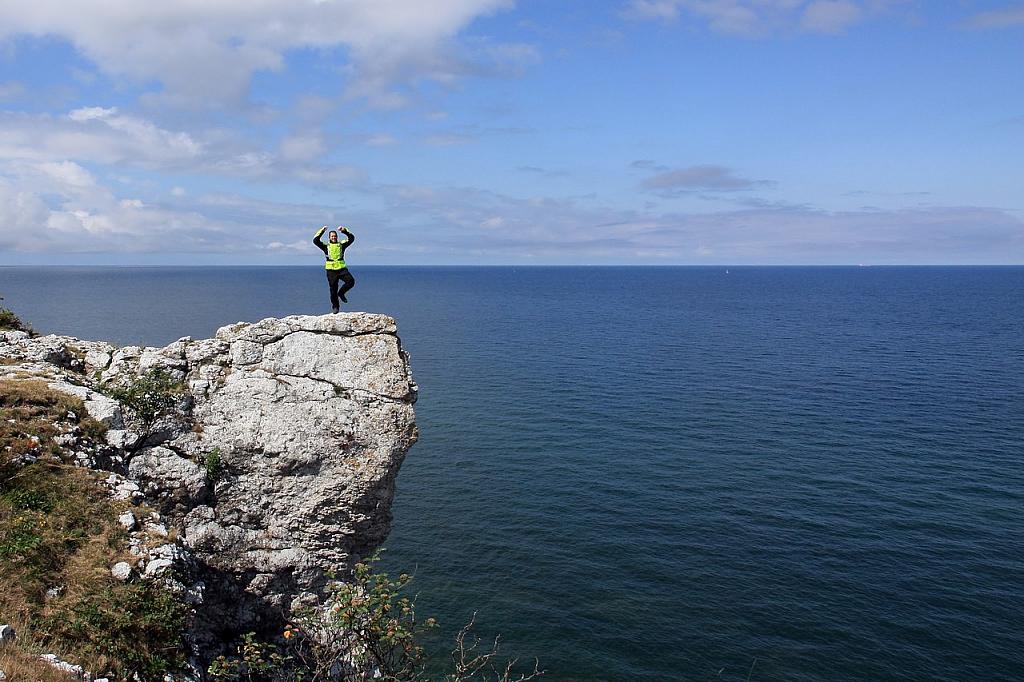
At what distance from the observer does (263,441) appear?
18.0m

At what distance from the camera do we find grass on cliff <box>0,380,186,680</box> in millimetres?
11508

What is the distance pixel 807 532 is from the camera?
39281 millimetres

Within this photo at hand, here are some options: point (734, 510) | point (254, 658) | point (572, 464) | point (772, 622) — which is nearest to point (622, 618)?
point (772, 622)

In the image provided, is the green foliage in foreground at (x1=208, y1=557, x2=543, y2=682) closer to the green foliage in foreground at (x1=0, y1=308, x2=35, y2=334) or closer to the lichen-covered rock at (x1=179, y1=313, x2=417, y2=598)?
the lichen-covered rock at (x1=179, y1=313, x2=417, y2=598)

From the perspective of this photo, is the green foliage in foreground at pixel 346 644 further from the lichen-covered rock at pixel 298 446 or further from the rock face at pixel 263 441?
the lichen-covered rock at pixel 298 446

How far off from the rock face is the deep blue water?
16.4 meters

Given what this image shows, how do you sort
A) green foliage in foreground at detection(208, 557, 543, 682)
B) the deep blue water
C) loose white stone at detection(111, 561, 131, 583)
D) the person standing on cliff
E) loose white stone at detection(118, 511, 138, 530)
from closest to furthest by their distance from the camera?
loose white stone at detection(111, 561, 131, 583)
green foliage in foreground at detection(208, 557, 543, 682)
loose white stone at detection(118, 511, 138, 530)
the person standing on cliff
the deep blue water

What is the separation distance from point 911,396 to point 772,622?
4794 cm

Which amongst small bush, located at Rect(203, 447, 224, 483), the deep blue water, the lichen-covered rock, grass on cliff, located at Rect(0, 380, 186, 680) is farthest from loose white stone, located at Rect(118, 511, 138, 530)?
the deep blue water

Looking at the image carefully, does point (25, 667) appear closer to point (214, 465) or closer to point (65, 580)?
point (65, 580)

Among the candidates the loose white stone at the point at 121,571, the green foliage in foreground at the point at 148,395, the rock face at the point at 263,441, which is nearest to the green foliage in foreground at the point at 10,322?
the rock face at the point at 263,441

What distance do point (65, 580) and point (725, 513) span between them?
38.4 m

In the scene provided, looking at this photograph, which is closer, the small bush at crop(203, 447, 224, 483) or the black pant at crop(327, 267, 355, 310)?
the small bush at crop(203, 447, 224, 483)

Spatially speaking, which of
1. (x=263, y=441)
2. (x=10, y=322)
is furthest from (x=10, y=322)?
(x=263, y=441)
